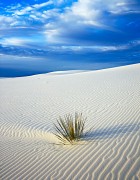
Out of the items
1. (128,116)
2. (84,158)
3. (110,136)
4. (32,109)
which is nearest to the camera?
(84,158)

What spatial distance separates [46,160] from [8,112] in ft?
22.1

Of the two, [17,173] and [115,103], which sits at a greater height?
[115,103]

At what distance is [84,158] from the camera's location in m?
4.88

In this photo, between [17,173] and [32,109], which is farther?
[32,109]

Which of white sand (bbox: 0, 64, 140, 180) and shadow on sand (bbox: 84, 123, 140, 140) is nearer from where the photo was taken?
white sand (bbox: 0, 64, 140, 180)

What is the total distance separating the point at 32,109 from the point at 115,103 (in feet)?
14.1

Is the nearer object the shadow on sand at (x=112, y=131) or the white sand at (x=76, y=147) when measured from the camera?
the white sand at (x=76, y=147)

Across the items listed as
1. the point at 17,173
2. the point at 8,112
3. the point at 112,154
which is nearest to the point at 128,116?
the point at 112,154

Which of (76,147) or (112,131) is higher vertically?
(112,131)

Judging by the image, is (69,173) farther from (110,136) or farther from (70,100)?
(70,100)

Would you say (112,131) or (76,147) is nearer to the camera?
(76,147)

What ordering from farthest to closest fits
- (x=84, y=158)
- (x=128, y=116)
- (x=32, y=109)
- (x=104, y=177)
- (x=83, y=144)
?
(x=32, y=109) → (x=128, y=116) → (x=83, y=144) → (x=84, y=158) → (x=104, y=177)

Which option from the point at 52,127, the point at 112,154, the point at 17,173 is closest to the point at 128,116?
the point at 52,127

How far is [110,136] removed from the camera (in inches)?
242
